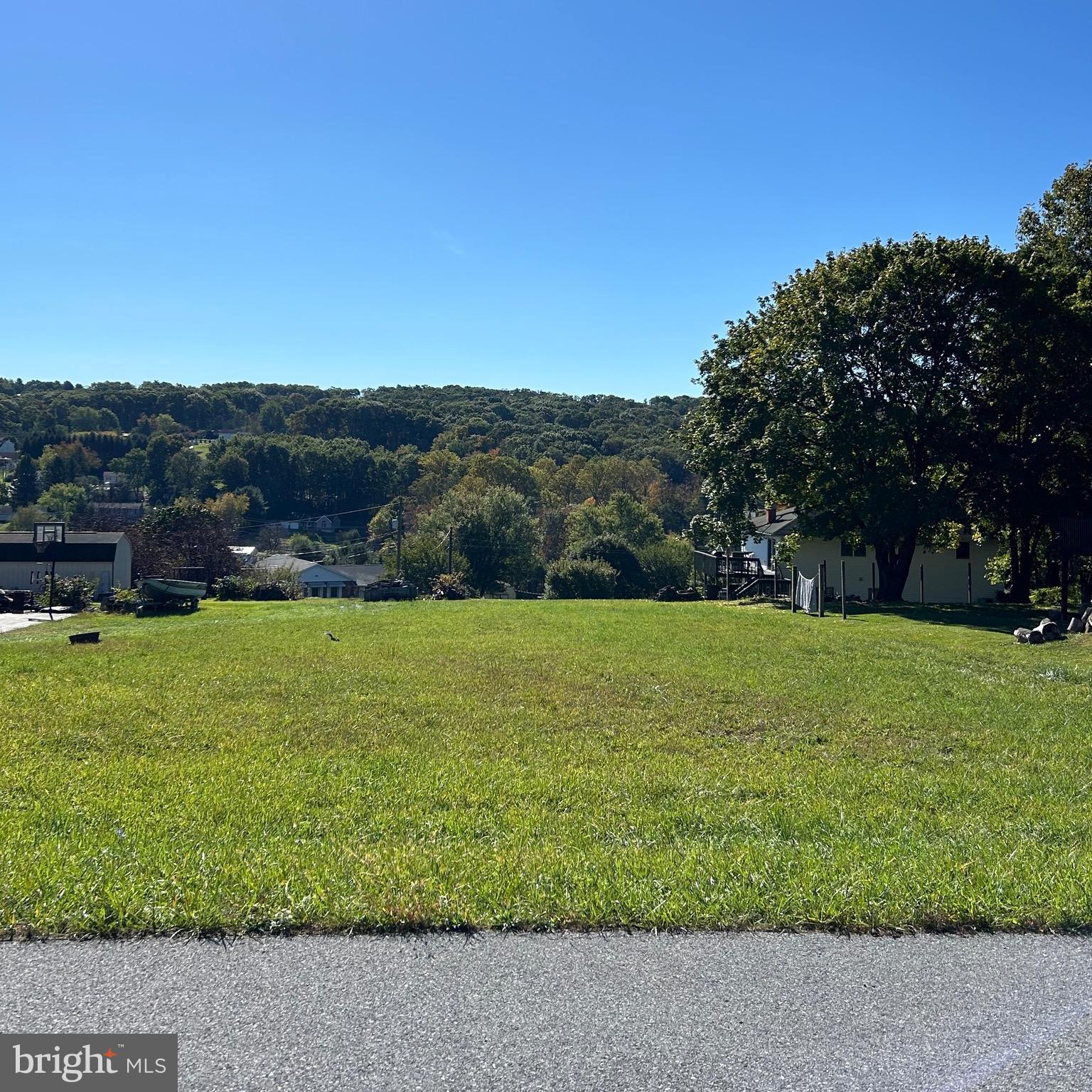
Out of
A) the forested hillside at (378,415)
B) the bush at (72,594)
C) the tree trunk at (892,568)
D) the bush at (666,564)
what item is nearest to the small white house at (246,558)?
the bush at (72,594)

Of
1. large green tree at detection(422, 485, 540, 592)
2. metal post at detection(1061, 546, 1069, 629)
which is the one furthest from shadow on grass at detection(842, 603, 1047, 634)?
large green tree at detection(422, 485, 540, 592)

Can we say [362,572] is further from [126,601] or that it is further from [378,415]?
[126,601]

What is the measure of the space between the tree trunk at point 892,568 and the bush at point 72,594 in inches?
1239

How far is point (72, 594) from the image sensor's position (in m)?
38.3

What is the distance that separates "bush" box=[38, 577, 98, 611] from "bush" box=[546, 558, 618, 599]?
29.5 m

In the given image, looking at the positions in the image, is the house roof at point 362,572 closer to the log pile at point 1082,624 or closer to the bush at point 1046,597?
the bush at point 1046,597

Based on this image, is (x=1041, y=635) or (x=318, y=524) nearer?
(x=1041, y=635)

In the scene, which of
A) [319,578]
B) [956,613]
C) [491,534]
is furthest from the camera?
[319,578]

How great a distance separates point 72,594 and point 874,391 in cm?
3295

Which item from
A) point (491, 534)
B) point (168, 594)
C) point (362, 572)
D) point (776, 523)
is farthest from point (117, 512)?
point (776, 523)

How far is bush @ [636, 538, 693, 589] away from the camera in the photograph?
2718 inches

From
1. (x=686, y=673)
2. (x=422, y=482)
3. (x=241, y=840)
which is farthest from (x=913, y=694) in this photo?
(x=422, y=482)

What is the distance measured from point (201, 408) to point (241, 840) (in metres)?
155

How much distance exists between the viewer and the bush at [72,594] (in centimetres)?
3791
